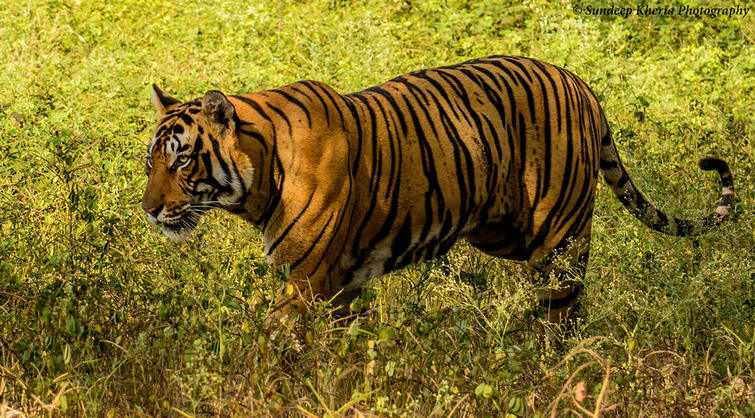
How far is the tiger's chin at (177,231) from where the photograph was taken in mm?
3938

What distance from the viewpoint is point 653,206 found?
4.93 meters

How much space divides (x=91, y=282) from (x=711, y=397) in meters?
2.40

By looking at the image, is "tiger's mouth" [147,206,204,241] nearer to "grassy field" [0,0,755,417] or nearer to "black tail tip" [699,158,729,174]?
"grassy field" [0,0,755,417]

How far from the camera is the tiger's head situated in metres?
3.87

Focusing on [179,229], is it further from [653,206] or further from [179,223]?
[653,206]

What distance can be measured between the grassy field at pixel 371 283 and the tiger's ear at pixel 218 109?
44 cm

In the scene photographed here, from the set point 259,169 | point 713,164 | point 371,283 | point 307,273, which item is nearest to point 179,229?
point 259,169

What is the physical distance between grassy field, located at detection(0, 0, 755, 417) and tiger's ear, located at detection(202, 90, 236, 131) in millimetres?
438

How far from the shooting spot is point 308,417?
3229 millimetres

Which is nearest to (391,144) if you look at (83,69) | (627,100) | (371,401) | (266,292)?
(266,292)

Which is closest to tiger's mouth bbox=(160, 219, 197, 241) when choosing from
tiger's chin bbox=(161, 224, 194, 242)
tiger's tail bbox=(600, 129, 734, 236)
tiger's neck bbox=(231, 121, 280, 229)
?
tiger's chin bbox=(161, 224, 194, 242)

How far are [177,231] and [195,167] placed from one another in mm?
257

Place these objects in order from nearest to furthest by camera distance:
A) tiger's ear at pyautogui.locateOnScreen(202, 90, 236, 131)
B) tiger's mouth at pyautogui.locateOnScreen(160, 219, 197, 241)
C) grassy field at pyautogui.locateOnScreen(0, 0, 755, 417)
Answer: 1. grassy field at pyautogui.locateOnScreen(0, 0, 755, 417)
2. tiger's ear at pyautogui.locateOnScreen(202, 90, 236, 131)
3. tiger's mouth at pyautogui.locateOnScreen(160, 219, 197, 241)

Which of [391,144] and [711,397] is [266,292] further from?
[711,397]
